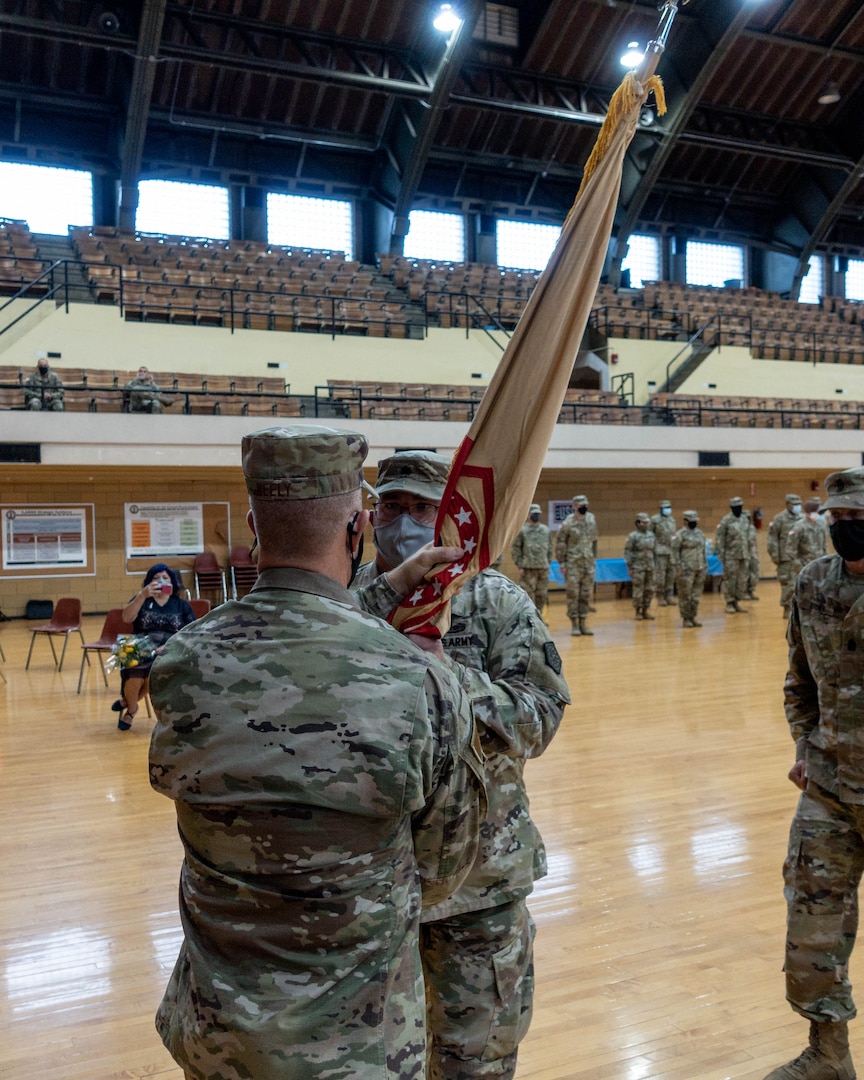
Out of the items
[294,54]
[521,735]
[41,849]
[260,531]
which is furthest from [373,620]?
[294,54]

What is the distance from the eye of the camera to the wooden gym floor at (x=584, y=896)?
2707 millimetres

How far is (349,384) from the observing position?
1480cm

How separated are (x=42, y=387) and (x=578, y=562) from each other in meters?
7.31

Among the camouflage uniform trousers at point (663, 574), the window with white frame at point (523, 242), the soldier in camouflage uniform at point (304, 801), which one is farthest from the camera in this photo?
the window with white frame at point (523, 242)

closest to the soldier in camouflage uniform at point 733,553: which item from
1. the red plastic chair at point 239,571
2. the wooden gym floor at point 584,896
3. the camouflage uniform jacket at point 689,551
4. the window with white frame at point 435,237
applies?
the camouflage uniform jacket at point 689,551

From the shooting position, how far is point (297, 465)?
1.37 m

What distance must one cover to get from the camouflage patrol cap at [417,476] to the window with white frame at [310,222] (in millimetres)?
17353

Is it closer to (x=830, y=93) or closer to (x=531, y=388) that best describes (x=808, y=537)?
(x=531, y=388)

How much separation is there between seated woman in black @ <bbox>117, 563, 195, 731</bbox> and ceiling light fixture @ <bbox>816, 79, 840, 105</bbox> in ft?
64.2

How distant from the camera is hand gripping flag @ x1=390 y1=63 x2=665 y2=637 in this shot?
169 centimetres

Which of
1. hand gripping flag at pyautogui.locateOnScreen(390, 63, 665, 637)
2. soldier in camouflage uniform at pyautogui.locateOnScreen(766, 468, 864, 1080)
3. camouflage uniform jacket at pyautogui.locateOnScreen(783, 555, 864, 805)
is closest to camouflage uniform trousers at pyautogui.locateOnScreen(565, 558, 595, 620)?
camouflage uniform jacket at pyautogui.locateOnScreen(783, 555, 864, 805)

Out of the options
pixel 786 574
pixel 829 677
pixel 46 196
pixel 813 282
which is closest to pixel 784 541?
pixel 786 574

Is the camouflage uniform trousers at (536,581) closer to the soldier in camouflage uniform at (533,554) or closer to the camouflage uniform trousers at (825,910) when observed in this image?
the soldier in camouflage uniform at (533,554)

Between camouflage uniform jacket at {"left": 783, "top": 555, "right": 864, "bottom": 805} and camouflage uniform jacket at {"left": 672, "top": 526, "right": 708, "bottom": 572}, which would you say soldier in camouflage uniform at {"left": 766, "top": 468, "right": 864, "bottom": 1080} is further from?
camouflage uniform jacket at {"left": 672, "top": 526, "right": 708, "bottom": 572}
